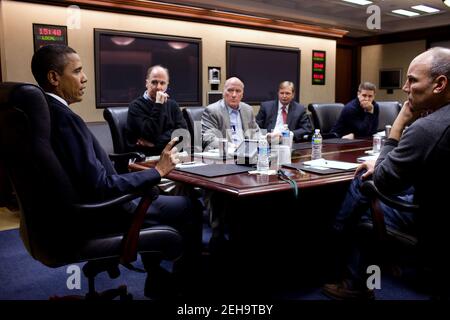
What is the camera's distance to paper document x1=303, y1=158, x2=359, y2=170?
234cm

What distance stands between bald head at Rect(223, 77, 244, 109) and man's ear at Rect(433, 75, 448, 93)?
6.56ft

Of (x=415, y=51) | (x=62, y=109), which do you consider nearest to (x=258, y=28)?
(x=415, y=51)

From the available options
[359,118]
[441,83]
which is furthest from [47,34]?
[441,83]

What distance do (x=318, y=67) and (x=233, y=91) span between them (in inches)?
143

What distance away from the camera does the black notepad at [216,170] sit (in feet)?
6.96

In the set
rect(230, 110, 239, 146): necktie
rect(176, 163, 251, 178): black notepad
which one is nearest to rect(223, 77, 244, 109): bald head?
rect(230, 110, 239, 146): necktie

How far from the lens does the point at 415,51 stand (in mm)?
7922

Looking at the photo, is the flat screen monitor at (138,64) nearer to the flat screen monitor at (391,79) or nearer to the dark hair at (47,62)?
the dark hair at (47,62)

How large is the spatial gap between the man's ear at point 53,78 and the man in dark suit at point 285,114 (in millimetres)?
3022

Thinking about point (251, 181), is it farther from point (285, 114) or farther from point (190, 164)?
point (285, 114)

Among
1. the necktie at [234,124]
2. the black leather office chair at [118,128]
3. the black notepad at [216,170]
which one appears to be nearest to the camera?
the black notepad at [216,170]

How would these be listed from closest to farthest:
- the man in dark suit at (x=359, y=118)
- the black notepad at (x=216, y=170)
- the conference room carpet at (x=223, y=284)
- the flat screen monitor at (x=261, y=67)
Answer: the black notepad at (x=216, y=170)
the conference room carpet at (x=223, y=284)
the man in dark suit at (x=359, y=118)
the flat screen monitor at (x=261, y=67)

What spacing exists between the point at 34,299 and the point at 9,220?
6.07 ft

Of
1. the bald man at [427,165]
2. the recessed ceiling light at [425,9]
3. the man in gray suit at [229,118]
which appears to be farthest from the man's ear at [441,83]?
the recessed ceiling light at [425,9]
